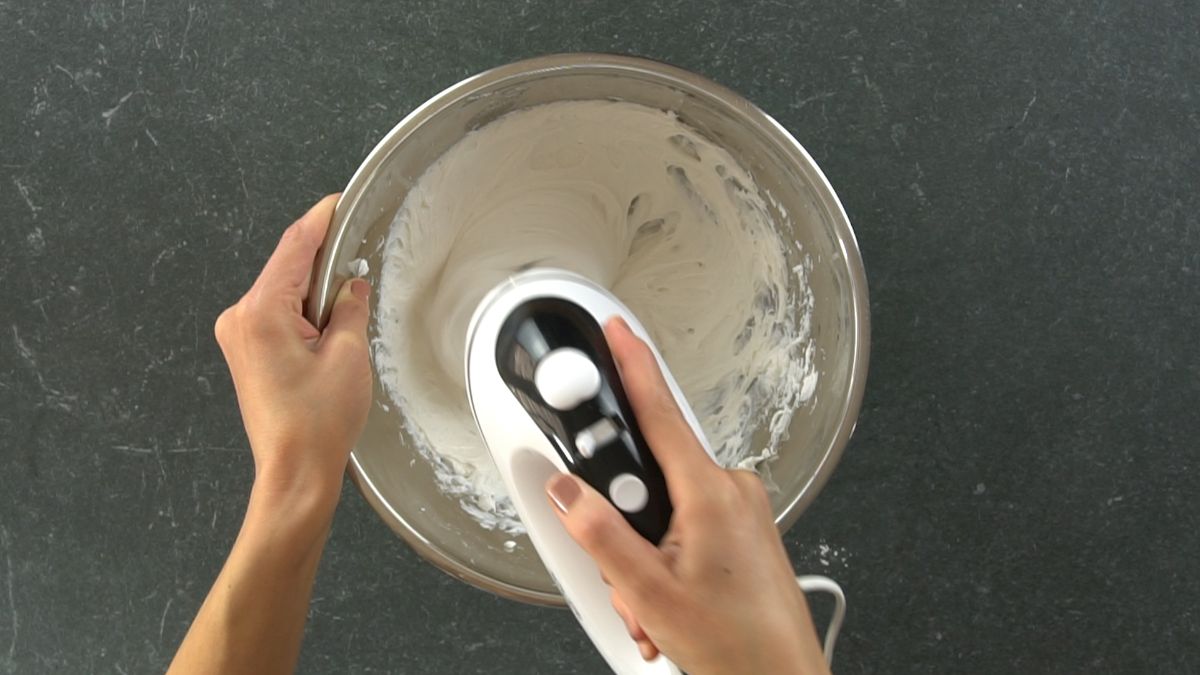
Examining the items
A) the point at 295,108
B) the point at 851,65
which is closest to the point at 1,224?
the point at 295,108

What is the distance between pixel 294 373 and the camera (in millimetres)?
701

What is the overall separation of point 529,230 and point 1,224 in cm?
53

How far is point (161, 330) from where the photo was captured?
0.86 m

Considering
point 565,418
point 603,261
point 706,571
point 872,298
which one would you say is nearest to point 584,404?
point 565,418

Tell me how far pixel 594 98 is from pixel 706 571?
1.37 feet

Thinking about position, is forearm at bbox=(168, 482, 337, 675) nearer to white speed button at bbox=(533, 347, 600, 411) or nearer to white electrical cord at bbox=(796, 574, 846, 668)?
white speed button at bbox=(533, 347, 600, 411)

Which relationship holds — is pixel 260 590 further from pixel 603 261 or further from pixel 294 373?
pixel 603 261

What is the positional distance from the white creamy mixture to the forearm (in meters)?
0.15

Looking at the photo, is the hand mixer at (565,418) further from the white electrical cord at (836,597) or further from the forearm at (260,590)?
the forearm at (260,590)

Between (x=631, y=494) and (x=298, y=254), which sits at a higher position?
(x=298, y=254)

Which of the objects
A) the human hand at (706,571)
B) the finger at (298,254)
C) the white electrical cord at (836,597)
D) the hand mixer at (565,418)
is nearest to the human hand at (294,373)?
the finger at (298,254)

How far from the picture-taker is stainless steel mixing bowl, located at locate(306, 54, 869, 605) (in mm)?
706

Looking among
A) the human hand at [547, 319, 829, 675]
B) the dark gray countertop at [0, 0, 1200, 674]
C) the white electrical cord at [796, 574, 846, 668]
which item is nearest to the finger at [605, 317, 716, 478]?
the human hand at [547, 319, 829, 675]

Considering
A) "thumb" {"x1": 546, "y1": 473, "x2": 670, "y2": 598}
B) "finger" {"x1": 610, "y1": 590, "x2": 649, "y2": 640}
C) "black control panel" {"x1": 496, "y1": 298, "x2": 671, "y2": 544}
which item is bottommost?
"finger" {"x1": 610, "y1": 590, "x2": 649, "y2": 640}
